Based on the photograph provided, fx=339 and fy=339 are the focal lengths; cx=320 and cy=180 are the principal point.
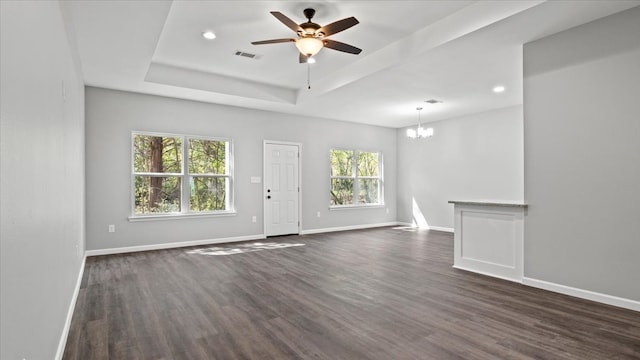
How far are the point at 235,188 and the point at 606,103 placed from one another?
569 centimetres

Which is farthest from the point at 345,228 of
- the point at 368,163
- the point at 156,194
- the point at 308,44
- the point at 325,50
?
the point at 308,44

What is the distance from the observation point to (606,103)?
3238 millimetres

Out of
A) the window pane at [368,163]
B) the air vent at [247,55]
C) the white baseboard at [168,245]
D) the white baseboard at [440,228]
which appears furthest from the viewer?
the window pane at [368,163]

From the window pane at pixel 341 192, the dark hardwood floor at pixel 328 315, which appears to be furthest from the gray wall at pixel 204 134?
the dark hardwood floor at pixel 328 315

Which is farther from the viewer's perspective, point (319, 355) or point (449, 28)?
point (449, 28)

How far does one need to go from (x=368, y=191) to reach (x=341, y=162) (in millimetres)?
1230

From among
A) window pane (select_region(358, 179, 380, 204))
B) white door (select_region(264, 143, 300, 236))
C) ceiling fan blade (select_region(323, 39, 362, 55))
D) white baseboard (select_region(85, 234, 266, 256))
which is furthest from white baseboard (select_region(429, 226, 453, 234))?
ceiling fan blade (select_region(323, 39, 362, 55))

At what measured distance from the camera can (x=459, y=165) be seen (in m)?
8.01

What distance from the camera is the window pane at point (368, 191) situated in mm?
8969

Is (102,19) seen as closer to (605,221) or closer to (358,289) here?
(358,289)

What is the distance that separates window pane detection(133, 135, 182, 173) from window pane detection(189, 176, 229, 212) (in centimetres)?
44

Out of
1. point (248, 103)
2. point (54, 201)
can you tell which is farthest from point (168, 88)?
point (54, 201)

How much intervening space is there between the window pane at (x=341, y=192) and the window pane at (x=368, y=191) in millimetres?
350

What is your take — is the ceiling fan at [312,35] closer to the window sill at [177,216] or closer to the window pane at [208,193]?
the window pane at [208,193]
